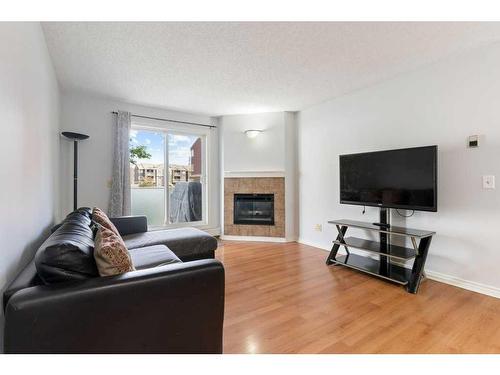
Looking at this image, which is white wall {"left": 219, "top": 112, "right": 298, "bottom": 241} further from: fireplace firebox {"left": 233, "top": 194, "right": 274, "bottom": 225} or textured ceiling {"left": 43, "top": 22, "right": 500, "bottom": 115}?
textured ceiling {"left": 43, "top": 22, "right": 500, "bottom": 115}

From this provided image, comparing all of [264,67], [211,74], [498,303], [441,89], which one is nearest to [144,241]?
[211,74]

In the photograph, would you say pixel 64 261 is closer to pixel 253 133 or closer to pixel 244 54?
pixel 244 54

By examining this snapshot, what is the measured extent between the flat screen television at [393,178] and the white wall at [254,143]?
4.95ft

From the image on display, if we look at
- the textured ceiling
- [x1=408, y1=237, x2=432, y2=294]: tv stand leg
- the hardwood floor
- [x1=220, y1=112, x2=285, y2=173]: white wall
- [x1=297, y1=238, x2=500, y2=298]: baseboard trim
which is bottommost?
the hardwood floor

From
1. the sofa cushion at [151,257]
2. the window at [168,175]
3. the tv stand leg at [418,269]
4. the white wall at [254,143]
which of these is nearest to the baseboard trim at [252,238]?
the window at [168,175]

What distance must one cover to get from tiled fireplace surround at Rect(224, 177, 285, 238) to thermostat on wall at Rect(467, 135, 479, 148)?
2.59 metres

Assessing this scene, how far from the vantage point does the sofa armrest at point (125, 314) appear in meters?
1.00

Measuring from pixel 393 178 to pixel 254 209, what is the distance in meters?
2.57

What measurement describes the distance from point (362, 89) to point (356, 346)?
3.11 meters

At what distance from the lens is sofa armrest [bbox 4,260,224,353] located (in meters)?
1.00

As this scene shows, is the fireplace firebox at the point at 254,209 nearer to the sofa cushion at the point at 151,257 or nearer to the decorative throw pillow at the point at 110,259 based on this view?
the sofa cushion at the point at 151,257

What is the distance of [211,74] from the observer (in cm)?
298

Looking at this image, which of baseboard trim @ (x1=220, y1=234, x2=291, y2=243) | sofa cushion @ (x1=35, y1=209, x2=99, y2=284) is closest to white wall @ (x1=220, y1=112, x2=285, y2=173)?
baseboard trim @ (x1=220, y1=234, x2=291, y2=243)
